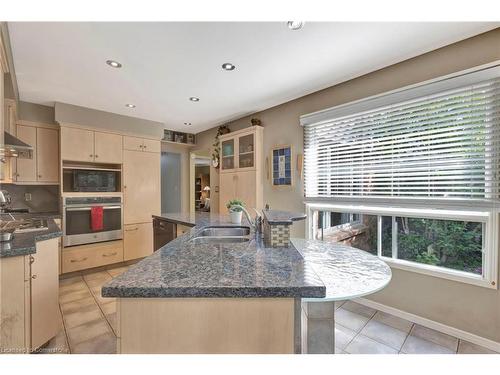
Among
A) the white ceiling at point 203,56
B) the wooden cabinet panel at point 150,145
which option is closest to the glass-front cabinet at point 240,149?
the white ceiling at point 203,56

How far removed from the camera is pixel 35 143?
120 inches

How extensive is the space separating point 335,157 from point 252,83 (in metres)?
1.24

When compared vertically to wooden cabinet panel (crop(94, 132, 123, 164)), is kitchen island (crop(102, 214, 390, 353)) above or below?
below

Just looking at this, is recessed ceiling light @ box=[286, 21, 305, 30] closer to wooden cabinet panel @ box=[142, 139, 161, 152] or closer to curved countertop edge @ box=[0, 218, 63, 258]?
curved countertop edge @ box=[0, 218, 63, 258]

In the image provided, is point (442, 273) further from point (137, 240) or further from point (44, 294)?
point (137, 240)

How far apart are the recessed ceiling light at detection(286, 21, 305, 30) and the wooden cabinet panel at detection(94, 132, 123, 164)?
9.93 feet

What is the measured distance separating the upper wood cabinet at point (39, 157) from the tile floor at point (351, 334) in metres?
1.67

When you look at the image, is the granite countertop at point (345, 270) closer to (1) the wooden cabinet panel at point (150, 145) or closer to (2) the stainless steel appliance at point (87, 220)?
(2) the stainless steel appliance at point (87, 220)

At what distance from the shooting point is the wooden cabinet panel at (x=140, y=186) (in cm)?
361

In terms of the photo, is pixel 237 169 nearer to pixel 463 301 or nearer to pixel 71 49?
pixel 71 49

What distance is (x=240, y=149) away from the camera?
145 inches

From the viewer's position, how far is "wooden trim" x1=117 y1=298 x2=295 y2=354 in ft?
2.45

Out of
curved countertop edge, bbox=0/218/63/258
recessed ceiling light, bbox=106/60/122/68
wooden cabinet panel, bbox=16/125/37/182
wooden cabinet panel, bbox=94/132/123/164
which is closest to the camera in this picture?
curved countertop edge, bbox=0/218/63/258

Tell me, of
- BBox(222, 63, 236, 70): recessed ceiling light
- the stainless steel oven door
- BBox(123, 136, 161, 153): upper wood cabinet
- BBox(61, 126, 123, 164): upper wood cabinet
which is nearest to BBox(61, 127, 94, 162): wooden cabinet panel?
BBox(61, 126, 123, 164): upper wood cabinet
